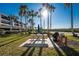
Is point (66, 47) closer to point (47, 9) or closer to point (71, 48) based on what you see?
point (71, 48)

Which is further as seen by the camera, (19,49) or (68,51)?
(19,49)

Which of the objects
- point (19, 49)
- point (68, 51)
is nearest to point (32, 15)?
point (19, 49)

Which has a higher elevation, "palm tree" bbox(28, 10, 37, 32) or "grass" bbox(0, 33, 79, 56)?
"palm tree" bbox(28, 10, 37, 32)

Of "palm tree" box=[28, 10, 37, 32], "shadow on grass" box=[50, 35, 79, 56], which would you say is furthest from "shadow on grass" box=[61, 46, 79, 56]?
"palm tree" box=[28, 10, 37, 32]

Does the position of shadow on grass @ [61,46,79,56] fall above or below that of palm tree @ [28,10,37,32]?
below

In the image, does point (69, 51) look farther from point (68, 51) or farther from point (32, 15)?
point (32, 15)

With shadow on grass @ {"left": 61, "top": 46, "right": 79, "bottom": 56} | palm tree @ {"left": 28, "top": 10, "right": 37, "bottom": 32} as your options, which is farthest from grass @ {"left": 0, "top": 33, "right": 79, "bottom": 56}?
palm tree @ {"left": 28, "top": 10, "right": 37, "bottom": 32}

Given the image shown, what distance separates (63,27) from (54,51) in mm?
874

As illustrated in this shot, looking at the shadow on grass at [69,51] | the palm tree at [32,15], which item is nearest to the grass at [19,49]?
the shadow on grass at [69,51]

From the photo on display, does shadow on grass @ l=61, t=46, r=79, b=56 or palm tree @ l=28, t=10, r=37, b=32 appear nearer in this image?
shadow on grass @ l=61, t=46, r=79, b=56

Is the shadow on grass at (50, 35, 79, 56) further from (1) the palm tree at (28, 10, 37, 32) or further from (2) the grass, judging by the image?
(1) the palm tree at (28, 10, 37, 32)

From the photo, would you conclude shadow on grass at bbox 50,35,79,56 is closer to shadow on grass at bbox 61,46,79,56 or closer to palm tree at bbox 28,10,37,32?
shadow on grass at bbox 61,46,79,56

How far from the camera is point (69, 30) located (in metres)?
8.16

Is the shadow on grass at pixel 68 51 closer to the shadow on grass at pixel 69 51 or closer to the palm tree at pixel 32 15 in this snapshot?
the shadow on grass at pixel 69 51
